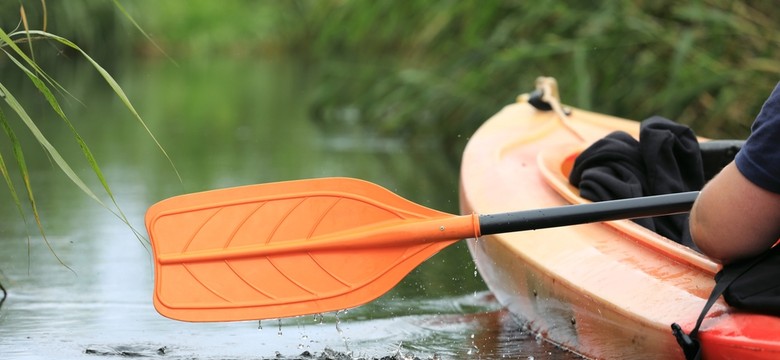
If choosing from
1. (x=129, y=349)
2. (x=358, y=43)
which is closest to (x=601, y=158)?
(x=129, y=349)

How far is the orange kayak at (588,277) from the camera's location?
6.97 feet

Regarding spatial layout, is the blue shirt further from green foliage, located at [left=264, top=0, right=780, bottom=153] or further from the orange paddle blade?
green foliage, located at [left=264, top=0, right=780, bottom=153]

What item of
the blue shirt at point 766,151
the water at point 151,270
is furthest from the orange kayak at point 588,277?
the blue shirt at point 766,151

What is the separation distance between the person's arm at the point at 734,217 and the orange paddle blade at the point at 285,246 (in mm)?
602

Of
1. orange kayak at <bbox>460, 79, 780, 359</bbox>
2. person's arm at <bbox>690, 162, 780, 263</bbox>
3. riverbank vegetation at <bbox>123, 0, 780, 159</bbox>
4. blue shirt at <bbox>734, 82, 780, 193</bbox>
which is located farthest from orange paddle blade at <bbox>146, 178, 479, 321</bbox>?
riverbank vegetation at <bbox>123, 0, 780, 159</bbox>

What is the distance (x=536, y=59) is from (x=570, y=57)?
6.8 inches

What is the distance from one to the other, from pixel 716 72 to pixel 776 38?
0.31 metres

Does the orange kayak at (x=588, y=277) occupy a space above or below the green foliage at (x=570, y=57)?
below

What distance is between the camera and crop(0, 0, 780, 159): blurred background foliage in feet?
17.0

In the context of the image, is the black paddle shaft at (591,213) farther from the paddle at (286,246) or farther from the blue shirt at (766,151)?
the blue shirt at (766,151)

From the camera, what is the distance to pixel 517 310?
2977mm

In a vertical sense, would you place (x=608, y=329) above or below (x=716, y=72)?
below

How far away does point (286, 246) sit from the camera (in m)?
2.55

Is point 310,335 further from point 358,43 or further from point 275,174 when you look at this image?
point 358,43
